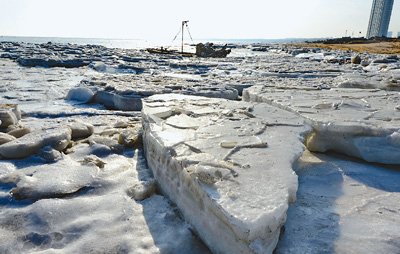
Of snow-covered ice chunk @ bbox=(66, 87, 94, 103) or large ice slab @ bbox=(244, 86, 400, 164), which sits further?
snow-covered ice chunk @ bbox=(66, 87, 94, 103)

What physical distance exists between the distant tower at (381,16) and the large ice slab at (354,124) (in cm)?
9498

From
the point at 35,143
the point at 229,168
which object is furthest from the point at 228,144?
the point at 35,143

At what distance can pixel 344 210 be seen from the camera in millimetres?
1618

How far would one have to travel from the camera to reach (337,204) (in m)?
1.68

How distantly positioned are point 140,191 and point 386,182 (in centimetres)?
163

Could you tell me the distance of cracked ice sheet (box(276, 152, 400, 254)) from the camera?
136cm

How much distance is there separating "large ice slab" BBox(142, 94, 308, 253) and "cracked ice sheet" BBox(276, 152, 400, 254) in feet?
0.54

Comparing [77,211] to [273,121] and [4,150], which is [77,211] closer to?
[4,150]

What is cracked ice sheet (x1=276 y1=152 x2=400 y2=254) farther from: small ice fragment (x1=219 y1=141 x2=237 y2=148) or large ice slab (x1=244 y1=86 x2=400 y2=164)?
small ice fragment (x1=219 y1=141 x2=237 y2=148)

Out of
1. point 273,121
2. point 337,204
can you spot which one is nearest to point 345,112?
point 273,121

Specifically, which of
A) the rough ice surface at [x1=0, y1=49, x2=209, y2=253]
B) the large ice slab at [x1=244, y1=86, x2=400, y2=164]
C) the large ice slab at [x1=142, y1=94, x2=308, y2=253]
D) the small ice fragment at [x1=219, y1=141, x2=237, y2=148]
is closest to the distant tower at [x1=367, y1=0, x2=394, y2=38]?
the large ice slab at [x1=244, y1=86, x2=400, y2=164]

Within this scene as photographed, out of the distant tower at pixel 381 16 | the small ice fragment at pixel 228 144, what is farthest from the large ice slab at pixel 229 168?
the distant tower at pixel 381 16

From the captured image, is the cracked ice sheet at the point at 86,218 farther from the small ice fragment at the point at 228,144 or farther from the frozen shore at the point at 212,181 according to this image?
the small ice fragment at the point at 228,144

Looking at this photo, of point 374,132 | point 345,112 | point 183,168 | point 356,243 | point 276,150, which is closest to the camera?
point 356,243
